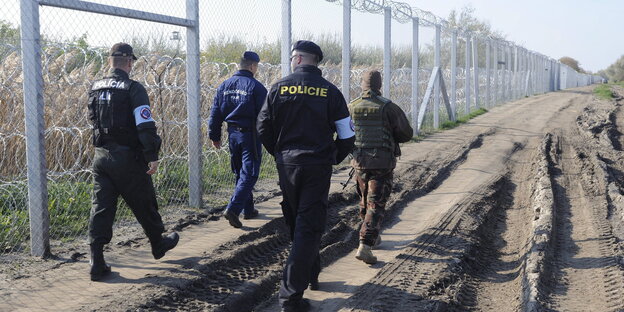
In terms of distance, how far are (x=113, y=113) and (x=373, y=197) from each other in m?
2.36

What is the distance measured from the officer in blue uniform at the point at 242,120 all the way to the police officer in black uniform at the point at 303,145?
6.50 ft

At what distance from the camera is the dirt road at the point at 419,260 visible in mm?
4863

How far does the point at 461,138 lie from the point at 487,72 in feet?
36.4

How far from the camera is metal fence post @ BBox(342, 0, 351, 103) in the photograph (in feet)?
37.3

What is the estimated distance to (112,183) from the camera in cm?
513

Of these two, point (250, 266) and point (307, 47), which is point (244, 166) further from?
point (307, 47)

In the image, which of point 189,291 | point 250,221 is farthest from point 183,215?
point 189,291

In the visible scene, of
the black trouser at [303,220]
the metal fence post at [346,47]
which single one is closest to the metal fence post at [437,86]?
the metal fence post at [346,47]

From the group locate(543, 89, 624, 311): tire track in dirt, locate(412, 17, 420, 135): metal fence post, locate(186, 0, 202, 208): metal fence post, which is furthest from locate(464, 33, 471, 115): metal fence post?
locate(186, 0, 202, 208): metal fence post

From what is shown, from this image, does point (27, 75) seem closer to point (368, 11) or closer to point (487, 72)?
point (368, 11)

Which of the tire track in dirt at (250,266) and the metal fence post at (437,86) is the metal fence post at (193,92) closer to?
the tire track in dirt at (250,266)

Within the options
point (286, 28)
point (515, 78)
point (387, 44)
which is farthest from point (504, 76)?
point (286, 28)

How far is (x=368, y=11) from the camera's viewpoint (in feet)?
41.6

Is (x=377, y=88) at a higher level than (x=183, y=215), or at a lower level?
higher
